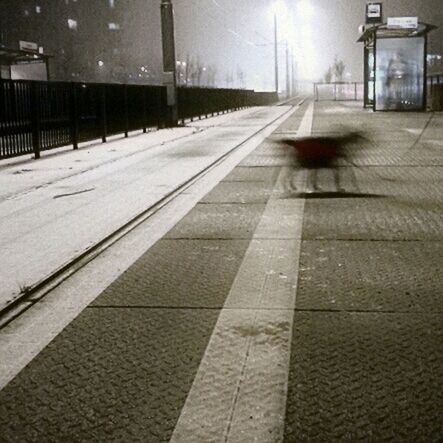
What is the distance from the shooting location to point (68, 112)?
15648 millimetres

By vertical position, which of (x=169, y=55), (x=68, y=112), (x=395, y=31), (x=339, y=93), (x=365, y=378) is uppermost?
(x=395, y=31)

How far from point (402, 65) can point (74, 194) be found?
2414 cm

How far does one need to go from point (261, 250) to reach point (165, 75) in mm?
18609

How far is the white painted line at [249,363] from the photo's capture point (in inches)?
108

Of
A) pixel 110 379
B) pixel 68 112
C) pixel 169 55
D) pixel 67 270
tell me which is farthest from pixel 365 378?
pixel 169 55

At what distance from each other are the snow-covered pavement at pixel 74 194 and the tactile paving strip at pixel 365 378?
6.82ft

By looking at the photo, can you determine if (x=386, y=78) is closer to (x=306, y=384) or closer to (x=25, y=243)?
(x=25, y=243)

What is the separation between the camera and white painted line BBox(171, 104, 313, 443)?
275cm

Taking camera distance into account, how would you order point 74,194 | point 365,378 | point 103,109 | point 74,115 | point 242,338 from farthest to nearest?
point 103,109, point 74,115, point 74,194, point 242,338, point 365,378

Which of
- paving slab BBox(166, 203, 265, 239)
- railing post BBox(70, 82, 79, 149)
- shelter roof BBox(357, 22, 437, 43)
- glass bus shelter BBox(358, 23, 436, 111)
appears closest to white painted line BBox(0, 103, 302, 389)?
paving slab BBox(166, 203, 265, 239)

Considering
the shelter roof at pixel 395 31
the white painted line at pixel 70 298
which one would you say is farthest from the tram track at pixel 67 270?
the shelter roof at pixel 395 31

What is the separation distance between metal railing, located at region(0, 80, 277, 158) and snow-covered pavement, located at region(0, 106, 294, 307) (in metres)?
0.41

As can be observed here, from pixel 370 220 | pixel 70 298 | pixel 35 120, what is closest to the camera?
pixel 70 298

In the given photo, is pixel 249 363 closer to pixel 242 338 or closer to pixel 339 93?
pixel 242 338
